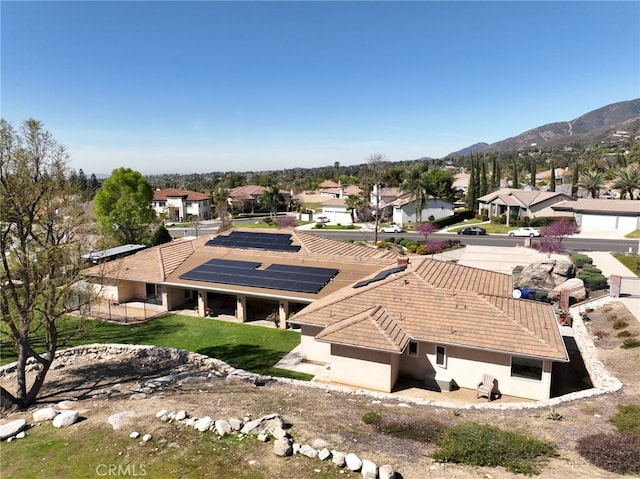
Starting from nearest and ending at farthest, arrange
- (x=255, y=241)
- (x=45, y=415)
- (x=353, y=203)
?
(x=45, y=415), (x=255, y=241), (x=353, y=203)

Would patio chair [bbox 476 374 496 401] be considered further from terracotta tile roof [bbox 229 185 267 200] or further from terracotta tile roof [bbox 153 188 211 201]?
terracotta tile roof [bbox 229 185 267 200]

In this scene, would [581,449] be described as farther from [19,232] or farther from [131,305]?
[131,305]

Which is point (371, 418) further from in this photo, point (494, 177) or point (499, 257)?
point (494, 177)

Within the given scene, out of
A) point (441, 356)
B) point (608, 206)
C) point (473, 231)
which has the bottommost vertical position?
point (441, 356)

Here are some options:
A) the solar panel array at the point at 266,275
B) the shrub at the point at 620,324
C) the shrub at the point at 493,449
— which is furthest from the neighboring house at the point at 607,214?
the shrub at the point at 493,449

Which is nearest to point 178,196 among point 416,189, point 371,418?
point 416,189

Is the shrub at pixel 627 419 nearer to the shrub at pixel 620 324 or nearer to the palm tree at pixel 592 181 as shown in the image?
the shrub at pixel 620 324
